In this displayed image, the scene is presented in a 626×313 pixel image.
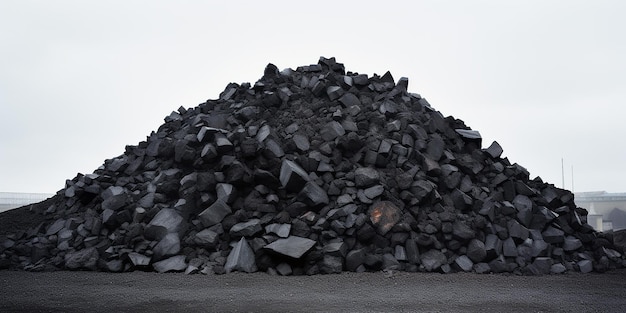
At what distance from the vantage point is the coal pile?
33.0ft

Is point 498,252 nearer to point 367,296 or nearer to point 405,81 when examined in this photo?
point 367,296

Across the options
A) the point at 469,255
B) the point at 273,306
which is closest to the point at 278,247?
the point at 273,306

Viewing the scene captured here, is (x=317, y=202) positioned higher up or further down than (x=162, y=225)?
higher up

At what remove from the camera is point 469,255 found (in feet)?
33.9

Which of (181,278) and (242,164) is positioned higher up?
(242,164)

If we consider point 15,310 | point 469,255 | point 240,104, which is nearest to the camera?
point 15,310

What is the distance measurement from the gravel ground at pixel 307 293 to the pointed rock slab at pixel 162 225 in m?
1.24

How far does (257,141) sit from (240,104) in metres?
2.64

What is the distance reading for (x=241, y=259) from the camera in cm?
944

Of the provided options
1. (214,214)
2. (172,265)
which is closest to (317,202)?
(214,214)

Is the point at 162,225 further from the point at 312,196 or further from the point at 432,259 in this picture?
the point at 432,259

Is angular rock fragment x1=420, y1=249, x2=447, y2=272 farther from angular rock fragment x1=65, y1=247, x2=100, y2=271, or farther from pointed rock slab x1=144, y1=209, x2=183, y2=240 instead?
angular rock fragment x1=65, y1=247, x2=100, y2=271

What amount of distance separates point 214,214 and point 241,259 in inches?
67.9

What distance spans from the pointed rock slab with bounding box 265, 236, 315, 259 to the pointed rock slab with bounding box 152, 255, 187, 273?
6.28ft
